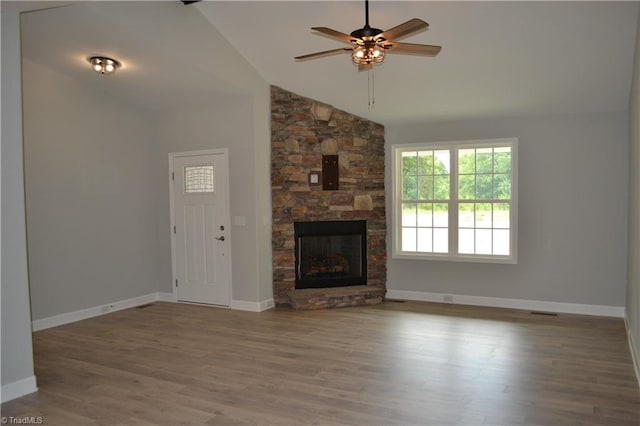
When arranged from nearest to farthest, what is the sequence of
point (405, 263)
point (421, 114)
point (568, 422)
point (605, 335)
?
point (568, 422)
point (605, 335)
point (421, 114)
point (405, 263)

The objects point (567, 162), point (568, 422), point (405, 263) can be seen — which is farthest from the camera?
point (405, 263)

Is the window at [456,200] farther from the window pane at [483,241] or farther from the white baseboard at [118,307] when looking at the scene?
the white baseboard at [118,307]

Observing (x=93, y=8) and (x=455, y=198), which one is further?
(x=455, y=198)

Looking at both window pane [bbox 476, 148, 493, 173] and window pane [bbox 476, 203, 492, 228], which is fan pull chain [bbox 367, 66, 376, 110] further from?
window pane [bbox 476, 203, 492, 228]

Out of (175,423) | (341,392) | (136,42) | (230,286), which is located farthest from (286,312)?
(136,42)

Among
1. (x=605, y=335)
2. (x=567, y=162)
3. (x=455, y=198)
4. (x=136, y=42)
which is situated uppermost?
(x=136, y=42)

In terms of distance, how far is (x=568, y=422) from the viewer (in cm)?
285

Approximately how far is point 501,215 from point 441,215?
761mm

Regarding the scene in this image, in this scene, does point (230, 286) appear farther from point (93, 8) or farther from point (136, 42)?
point (93, 8)

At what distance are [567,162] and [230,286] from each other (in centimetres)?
444

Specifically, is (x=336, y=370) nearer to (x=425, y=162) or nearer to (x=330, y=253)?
(x=330, y=253)

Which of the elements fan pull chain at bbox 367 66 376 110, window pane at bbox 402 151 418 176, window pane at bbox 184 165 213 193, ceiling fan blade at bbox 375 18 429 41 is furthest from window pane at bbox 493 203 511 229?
window pane at bbox 184 165 213 193

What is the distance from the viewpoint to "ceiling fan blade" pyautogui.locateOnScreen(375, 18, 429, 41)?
3.01 metres

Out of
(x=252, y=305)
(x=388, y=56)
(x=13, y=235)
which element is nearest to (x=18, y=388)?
(x=13, y=235)
